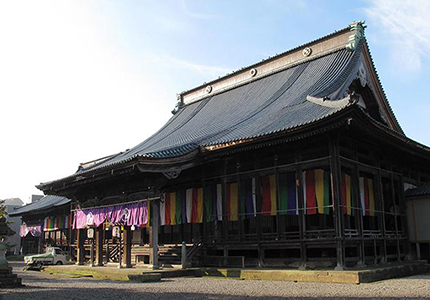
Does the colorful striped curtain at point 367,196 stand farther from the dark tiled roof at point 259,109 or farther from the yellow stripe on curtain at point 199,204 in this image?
the yellow stripe on curtain at point 199,204

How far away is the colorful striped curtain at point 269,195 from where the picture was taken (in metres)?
16.0

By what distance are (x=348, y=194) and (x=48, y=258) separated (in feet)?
64.4

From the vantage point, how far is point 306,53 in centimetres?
2300

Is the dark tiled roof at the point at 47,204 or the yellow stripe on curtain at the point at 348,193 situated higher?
the dark tiled roof at the point at 47,204

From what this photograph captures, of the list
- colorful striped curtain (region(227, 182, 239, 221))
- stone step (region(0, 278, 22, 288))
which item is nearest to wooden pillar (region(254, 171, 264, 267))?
colorful striped curtain (region(227, 182, 239, 221))

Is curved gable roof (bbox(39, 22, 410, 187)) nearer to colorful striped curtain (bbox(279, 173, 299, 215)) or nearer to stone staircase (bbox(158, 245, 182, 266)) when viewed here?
colorful striped curtain (bbox(279, 173, 299, 215))

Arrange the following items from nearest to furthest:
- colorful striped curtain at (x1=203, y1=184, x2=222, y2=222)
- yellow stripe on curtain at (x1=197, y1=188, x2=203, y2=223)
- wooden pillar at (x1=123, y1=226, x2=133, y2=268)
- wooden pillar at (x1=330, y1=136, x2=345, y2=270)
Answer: wooden pillar at (x1=330, y1=136, x2=345, y2=270) < colorful striped curtain at (x1=203, y1=184, x2=222, y2=222) < yellow stripe on curtain at (x1=197, y1=188, x2=203, y2=223) < wooden pillar at (x1=123, y1=226, x2=133, y2=268)

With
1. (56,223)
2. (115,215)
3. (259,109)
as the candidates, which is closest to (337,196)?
(259,109)

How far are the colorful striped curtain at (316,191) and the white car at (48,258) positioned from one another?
17.4 metres

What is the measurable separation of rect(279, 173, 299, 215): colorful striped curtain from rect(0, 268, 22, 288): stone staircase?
9388mm

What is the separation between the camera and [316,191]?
14.9 meters

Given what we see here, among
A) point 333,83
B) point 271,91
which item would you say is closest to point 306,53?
point 271,91

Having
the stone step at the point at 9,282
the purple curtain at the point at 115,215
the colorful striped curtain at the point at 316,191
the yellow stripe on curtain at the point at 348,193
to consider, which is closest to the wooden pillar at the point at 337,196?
the colorful striped curtain at the point at 316,191

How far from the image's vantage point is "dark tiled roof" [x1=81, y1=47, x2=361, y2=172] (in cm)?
1656
